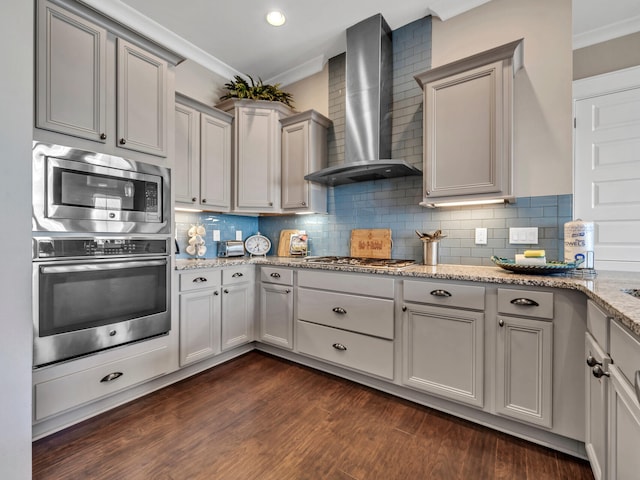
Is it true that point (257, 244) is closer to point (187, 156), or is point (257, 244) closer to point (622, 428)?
point (187, 156)

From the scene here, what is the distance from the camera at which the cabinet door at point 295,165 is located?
293 centimetres

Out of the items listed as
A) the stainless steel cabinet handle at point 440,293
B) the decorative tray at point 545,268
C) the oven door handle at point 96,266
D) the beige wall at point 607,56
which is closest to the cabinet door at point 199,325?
the oven door handle at point 96,266


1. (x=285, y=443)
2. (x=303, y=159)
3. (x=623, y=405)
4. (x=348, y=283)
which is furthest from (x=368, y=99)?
(x=285, y=443)

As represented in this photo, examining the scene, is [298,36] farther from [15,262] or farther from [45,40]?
[15,262]

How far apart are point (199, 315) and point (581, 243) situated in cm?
262

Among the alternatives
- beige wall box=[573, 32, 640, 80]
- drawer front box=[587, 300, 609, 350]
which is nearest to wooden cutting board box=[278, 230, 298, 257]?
drawer front box=[587, 300, 609, 350]

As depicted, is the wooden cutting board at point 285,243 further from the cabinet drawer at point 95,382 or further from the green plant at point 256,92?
the cabinet drawer at point 95,382

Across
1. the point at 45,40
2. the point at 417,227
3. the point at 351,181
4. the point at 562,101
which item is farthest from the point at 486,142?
the point at 45,40

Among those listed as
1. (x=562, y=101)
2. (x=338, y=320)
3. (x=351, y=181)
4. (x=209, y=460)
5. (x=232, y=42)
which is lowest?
(x=209, y=460)

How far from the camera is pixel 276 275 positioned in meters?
2.65

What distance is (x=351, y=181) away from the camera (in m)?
2.90

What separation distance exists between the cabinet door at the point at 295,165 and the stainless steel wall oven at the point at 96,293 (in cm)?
128

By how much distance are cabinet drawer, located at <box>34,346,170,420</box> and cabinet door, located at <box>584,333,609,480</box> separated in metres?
2.41

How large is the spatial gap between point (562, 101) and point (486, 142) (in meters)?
0.57
